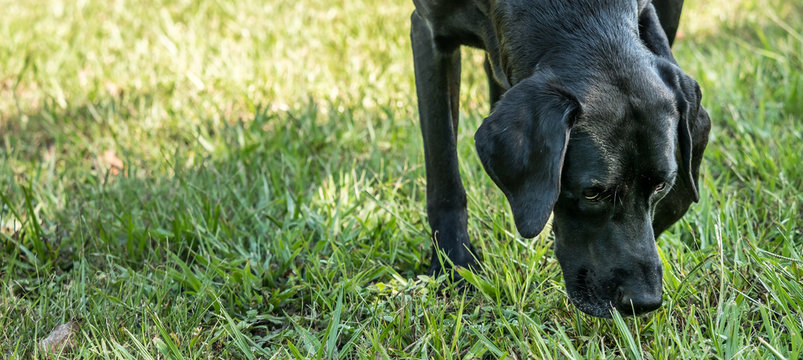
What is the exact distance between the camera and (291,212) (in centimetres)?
365

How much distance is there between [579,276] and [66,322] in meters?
1.76

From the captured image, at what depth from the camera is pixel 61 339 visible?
282 cm

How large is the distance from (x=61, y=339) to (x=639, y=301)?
1.89 m

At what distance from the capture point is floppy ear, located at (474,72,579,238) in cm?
243

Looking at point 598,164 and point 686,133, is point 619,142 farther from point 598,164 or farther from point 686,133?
point 686,133

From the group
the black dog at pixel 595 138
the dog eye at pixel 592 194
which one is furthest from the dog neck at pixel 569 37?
the dog eye at pixel 592 194

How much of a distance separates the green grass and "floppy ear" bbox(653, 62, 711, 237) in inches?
7.2

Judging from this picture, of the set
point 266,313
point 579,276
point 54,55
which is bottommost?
point 266,313

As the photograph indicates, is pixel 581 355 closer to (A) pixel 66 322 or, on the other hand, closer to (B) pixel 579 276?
(B) pixel 579 276

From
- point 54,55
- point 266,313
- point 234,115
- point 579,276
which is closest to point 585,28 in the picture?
point 579,276

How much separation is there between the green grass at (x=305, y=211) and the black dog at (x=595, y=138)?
0.64 feet

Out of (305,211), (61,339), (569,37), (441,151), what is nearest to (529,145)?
(569,37)

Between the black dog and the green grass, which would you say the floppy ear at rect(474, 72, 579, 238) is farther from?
the green grass

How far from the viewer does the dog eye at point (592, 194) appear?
2.54 metres
